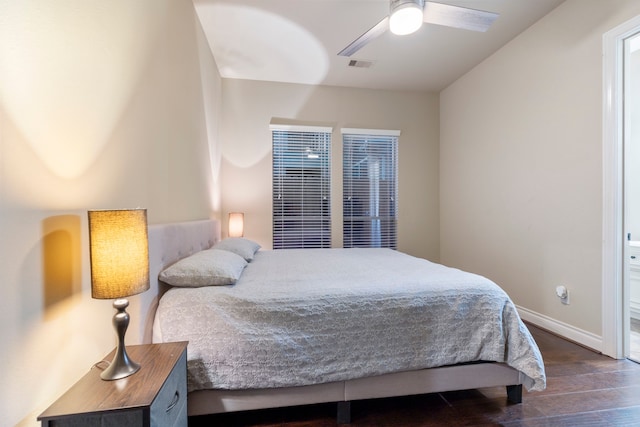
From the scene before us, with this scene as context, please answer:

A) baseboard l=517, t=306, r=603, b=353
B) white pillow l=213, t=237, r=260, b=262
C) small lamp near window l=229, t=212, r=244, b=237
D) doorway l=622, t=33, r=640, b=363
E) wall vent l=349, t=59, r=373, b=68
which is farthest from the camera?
small lamp near window l=229, t=212, r=244, b=237

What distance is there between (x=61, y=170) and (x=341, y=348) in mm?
1464

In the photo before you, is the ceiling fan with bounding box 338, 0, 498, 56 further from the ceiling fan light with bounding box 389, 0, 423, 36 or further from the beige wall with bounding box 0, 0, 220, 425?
the beige wall with bounding box 0, 0, 220, 425

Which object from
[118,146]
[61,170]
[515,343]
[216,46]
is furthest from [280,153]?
[515,343]

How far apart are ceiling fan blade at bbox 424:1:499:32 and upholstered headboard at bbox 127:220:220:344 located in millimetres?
2380

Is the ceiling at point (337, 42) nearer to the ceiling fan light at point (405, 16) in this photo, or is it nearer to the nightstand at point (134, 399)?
the ceiling fan light at point (405, 16)

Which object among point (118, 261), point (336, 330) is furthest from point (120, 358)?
point (336, 330)

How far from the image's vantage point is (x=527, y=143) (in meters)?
Result: 2.93

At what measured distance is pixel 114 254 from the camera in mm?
950

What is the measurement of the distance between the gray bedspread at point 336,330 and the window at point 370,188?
8.60 ft

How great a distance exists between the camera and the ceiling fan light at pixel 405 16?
197cm

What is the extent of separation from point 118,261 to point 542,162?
11.5 feet

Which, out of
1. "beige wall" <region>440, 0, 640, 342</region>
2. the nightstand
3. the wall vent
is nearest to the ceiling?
the wall vent

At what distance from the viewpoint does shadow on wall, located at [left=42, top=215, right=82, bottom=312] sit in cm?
97

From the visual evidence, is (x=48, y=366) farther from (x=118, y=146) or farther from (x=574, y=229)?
(x=574, y=229)
